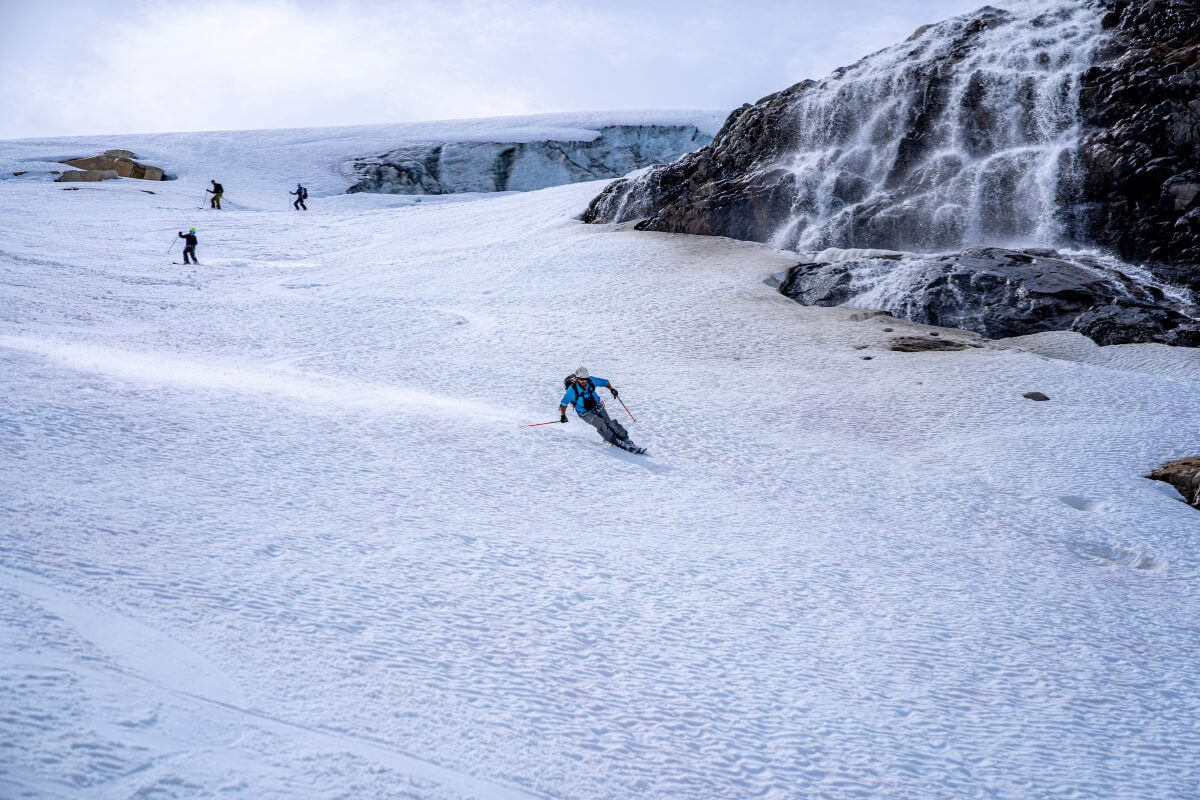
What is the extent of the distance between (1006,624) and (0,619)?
6.57 m

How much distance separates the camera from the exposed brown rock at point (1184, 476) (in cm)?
905

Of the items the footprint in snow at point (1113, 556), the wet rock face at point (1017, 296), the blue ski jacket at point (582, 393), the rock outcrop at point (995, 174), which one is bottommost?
the footprint in snow at point (1113, 556)

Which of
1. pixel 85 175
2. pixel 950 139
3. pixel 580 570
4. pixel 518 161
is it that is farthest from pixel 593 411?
pixel 518 161

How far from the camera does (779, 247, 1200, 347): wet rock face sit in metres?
15.2

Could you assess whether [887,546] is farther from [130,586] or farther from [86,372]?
[86,372]

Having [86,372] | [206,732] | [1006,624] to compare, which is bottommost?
[1006,624]

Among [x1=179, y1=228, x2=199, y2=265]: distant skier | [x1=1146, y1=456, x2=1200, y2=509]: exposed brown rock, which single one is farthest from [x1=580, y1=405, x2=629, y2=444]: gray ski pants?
[x1=179, y1=228, x2=199, y2=265]: distant skier

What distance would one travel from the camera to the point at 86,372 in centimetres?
995

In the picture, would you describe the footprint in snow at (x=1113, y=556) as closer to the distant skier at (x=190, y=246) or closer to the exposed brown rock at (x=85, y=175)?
the distant skier at (x=190, y=246)

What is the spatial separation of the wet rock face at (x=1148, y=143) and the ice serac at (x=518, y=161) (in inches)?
1142

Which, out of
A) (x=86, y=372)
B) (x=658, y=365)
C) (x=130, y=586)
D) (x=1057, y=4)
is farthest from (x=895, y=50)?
(x=130, y=586)

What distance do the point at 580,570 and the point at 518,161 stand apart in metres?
43.6

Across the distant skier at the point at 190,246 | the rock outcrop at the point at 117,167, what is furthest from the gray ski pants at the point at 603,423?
the rock outcrop at the point at 117,167

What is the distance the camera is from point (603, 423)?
9875 mm
